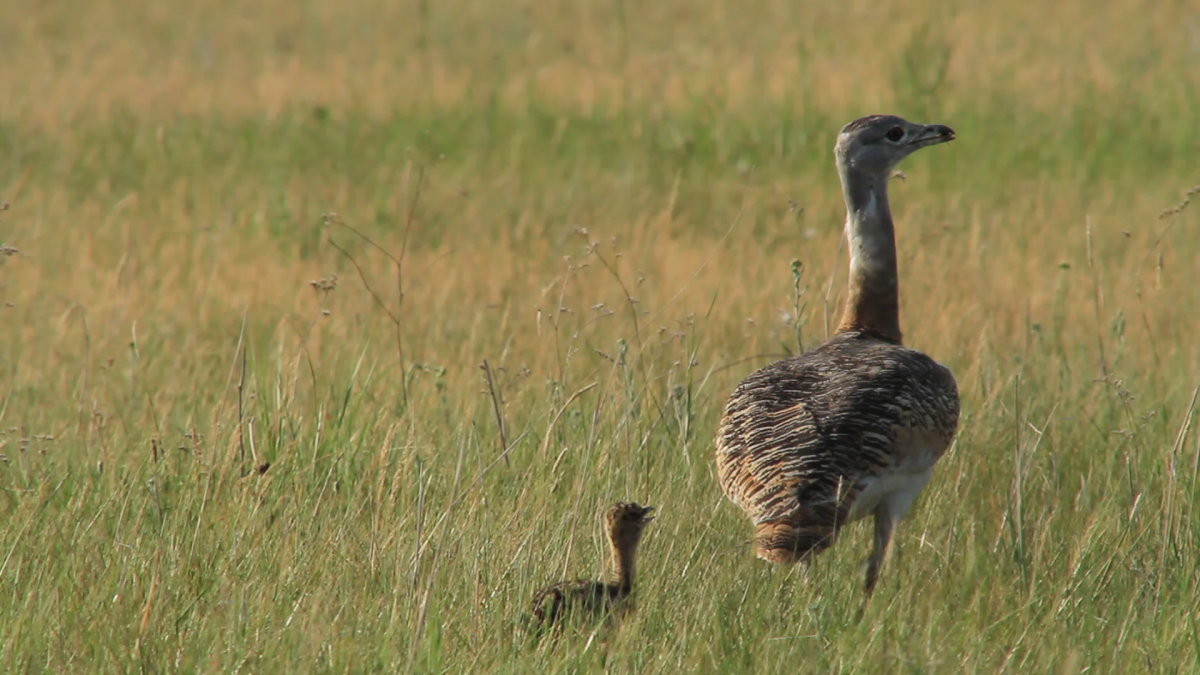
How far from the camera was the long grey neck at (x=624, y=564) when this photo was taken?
132 inches

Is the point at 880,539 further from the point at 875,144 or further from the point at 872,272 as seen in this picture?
the point at 875,144

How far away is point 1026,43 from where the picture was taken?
12742 mm

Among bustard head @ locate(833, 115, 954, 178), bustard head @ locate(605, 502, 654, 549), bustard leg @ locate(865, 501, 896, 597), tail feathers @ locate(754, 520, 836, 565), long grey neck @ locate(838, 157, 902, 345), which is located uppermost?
bustard head @ locate(833, 115, 954, 178)

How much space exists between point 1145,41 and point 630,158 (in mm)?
5400

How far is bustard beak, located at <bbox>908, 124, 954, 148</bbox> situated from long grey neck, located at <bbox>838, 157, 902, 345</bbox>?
0.68ft

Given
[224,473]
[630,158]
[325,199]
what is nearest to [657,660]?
[224,473]

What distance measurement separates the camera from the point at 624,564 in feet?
11.0

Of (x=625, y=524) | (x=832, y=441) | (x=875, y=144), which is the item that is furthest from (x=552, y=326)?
(x=625, y=524)

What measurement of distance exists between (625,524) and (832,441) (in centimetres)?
58

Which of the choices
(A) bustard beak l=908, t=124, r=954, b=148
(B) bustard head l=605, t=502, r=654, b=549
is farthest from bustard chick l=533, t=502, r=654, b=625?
(A) bustard beak l=908, t=124, r=954, b=148

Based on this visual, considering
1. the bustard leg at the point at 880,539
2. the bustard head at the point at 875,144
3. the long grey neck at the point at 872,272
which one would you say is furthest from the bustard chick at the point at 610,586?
the bustard head at the point at 875,144

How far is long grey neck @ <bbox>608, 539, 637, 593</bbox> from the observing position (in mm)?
3354

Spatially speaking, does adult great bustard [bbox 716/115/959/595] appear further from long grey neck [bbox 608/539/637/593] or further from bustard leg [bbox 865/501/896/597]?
long grey neck [bbox 608/539/637/593]

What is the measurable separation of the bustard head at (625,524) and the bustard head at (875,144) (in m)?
1.79
